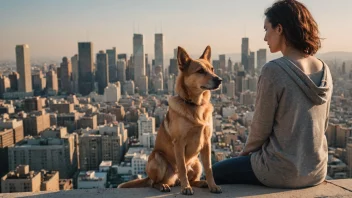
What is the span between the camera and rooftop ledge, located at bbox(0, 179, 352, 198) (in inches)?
62.1

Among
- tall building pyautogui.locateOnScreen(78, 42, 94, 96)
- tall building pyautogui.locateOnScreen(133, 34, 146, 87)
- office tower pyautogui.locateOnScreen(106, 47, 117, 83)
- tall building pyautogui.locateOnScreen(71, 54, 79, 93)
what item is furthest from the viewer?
office tower pyautogui.locateOnScreen(106, 47, 117, 83)

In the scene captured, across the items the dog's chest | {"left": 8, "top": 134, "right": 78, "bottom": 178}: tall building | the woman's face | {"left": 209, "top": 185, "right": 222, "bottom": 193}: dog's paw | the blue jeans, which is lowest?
{"left": 8, "top": 134, "right": 78, "bottom": 178}: tall building

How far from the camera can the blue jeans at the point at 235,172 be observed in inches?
66.2

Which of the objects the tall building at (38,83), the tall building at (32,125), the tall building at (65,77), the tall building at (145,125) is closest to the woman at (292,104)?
the tall building at (145,125)

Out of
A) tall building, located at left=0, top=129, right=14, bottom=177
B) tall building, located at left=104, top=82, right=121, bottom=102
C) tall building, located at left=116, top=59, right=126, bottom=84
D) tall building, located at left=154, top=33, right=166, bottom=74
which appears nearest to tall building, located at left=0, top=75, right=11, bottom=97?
tall building, located at left=104, top=82, right=121, bottom=102

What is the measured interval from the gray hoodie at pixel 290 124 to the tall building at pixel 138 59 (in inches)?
1678

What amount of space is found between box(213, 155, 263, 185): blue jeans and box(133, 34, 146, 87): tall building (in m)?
42.4

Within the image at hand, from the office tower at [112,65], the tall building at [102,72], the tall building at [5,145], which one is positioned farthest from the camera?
the office tower at [112,65]

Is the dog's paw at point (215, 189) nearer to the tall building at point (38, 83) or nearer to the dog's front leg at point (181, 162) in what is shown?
the dog's front leg at point (181, 162)

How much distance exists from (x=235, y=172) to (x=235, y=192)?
100 mm

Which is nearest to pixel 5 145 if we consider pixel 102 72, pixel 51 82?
pixel 51 82

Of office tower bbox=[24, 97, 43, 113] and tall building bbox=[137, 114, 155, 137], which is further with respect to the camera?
office tower bbox=[24, 97, 43, 113]

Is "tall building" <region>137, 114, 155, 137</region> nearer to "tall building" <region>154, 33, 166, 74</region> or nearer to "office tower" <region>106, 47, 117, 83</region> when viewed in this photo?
"office tower" <region>106, 47, 117, 83</region>

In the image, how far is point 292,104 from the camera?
1517mm
